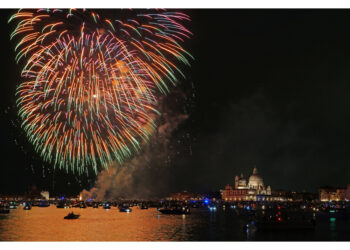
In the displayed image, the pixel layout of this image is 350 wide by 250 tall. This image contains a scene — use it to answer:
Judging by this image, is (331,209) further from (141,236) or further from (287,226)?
(141,236)

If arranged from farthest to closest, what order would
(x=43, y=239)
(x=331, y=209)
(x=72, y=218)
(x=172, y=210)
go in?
(x=331, y=209) → (x=172, y=210) → (x=72, y=218) → (x=43, y=239)

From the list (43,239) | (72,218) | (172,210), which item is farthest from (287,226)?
(172,210)

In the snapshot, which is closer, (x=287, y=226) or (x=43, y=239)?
(x=43, y=239)

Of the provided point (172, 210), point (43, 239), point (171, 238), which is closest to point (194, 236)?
point (171, 238)

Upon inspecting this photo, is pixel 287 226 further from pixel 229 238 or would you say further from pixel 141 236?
pixel 141 236

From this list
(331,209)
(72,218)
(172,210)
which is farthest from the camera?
(331,209)

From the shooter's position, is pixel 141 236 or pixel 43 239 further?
pixel 141 236
